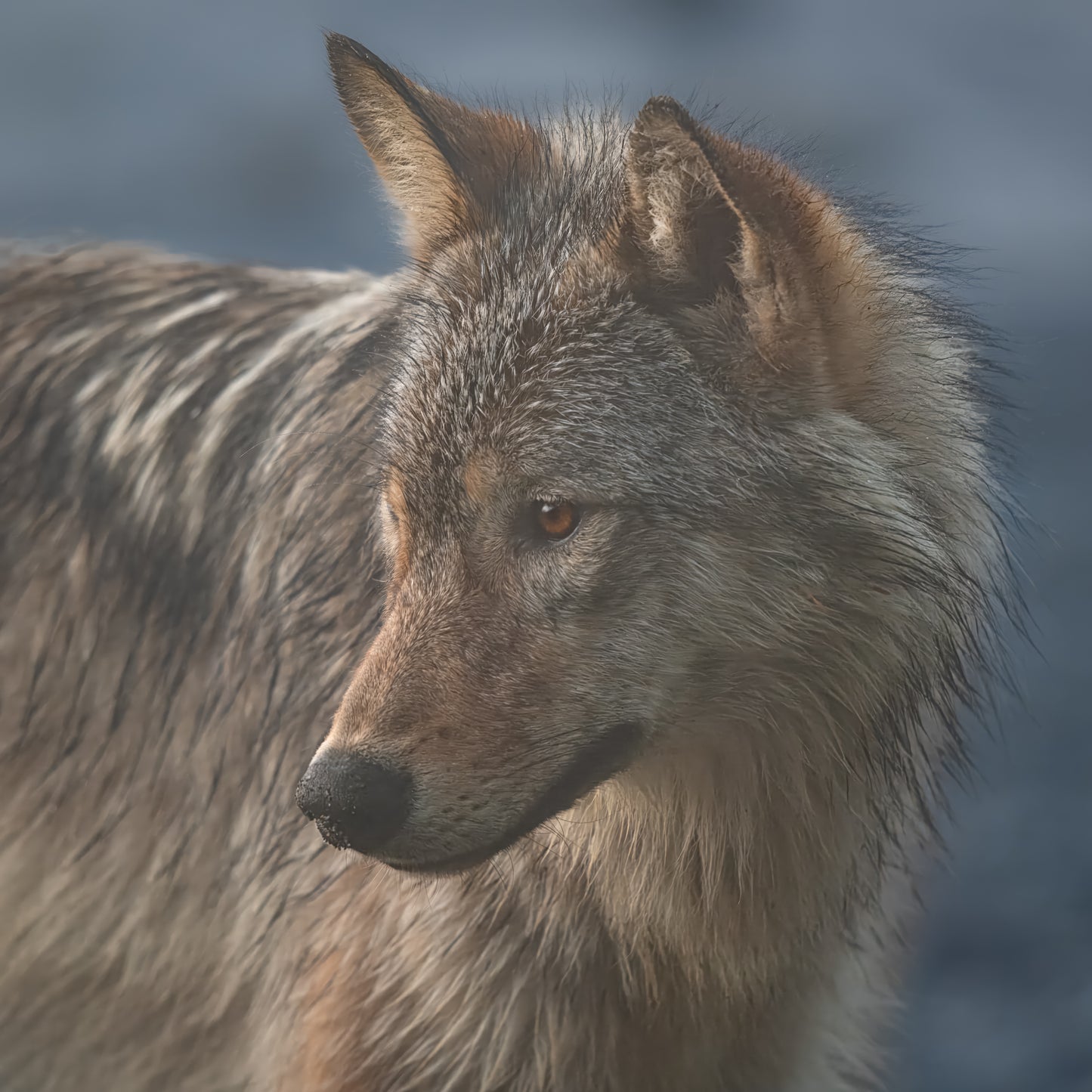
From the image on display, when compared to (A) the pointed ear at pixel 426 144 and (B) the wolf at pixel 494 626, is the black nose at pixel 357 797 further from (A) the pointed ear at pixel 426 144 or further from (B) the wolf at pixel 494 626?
(A) the pointed ear at pixel 426 144

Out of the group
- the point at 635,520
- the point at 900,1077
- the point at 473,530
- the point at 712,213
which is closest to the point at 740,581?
the point at 635,520

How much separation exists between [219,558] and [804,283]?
127 cm

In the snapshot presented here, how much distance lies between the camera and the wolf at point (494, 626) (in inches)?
62.7

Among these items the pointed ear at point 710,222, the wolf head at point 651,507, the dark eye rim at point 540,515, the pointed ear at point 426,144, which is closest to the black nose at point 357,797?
the wolf head at point 651,507

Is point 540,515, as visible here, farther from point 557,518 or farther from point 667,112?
point 667,112

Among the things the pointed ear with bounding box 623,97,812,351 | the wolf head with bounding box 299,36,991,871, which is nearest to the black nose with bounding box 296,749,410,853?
the wolf head with bounding box 299,36,991,871

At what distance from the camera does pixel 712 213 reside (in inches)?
61.8

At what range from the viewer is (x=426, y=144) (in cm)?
186

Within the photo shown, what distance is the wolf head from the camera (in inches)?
60.4

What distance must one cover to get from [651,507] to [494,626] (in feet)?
0.77

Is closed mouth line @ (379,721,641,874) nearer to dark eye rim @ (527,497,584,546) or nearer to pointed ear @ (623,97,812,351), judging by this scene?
dark eye rim @ (527,497,584,546)

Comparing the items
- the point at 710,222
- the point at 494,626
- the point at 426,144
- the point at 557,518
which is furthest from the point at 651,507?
the point at 426,144

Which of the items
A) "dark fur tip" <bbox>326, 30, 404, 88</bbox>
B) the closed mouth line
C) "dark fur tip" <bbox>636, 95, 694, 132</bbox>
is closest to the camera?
"dark fur tip" <bbox>636, 95, 694, 132</bbox>

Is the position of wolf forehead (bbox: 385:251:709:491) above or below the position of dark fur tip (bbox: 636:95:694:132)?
below
